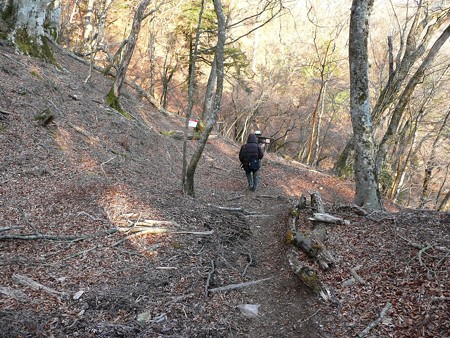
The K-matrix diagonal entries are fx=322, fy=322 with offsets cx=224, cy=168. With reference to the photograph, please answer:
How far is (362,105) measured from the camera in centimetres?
703

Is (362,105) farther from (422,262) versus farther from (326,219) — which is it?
(422,262)

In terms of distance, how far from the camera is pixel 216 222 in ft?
21.4

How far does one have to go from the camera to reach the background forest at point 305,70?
1474cm

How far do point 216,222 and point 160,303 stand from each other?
271 cm

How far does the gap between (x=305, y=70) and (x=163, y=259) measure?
2360 centimetres

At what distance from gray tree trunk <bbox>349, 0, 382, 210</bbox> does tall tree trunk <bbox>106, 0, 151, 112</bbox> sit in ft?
23.7

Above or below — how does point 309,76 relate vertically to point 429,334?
above

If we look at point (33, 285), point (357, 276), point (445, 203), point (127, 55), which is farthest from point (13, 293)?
point (445, 203)

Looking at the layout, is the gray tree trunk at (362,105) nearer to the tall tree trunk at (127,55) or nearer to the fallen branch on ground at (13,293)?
the fallen branch on ground at (13,293)

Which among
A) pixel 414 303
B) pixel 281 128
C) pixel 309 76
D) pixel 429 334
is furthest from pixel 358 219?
pixel 281 128

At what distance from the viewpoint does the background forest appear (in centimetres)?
1474

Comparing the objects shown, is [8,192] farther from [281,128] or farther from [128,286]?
[281,128]

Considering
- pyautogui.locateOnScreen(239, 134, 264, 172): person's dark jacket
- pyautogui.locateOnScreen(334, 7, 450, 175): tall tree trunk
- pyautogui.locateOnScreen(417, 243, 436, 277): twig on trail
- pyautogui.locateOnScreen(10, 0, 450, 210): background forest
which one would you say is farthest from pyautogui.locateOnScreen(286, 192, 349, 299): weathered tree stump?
pyautogui.locateOnScreen(334, 7, 450, 175): tall tree trunk

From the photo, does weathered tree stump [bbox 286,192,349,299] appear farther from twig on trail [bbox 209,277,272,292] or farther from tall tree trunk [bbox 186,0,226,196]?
tall tree trunk [bbox 186,0,226,196]
